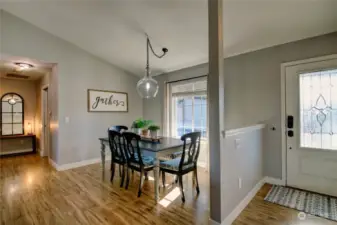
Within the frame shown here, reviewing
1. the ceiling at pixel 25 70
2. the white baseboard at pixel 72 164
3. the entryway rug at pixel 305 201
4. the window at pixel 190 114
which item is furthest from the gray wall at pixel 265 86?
the ceiling at pixel 25 70

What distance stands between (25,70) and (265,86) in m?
5.62

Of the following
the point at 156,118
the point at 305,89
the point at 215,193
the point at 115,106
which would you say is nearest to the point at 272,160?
the point at 305,89

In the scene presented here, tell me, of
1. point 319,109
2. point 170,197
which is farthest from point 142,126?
point 319,109

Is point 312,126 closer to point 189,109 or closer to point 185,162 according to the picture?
point 185,162

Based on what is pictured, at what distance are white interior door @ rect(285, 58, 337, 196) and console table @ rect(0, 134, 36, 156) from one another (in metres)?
6.99

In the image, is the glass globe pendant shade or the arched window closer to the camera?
the glass globe pendant shade

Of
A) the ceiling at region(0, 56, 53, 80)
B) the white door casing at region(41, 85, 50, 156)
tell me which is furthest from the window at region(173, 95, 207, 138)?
the white door casing at region(41, 85, 50, 156)

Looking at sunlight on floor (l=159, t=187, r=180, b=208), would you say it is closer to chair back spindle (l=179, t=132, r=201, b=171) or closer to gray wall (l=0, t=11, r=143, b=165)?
chair back spindle (l=179, t=132, r=201, b=171)

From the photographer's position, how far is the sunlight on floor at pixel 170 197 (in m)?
2.61

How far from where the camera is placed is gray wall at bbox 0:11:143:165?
3723 mm

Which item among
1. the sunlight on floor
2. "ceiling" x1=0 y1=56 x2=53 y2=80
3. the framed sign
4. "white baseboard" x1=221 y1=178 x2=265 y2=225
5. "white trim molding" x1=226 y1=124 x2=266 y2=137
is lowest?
the sunlight on floor

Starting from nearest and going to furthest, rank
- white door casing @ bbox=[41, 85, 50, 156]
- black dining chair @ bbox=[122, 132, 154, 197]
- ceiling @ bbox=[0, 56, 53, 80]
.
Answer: black dining chair @ bbox=[122, 132, 154, 197] → ceiling @ bbox=[0, 56, 53, 80] → white door casing @ bbox=[41, 85, 50, 156]

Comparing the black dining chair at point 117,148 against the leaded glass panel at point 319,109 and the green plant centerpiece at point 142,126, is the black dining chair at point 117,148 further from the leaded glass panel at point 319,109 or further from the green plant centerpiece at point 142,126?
the leaded glass panel at point 319,109

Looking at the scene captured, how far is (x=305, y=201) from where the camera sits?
2.58 m
